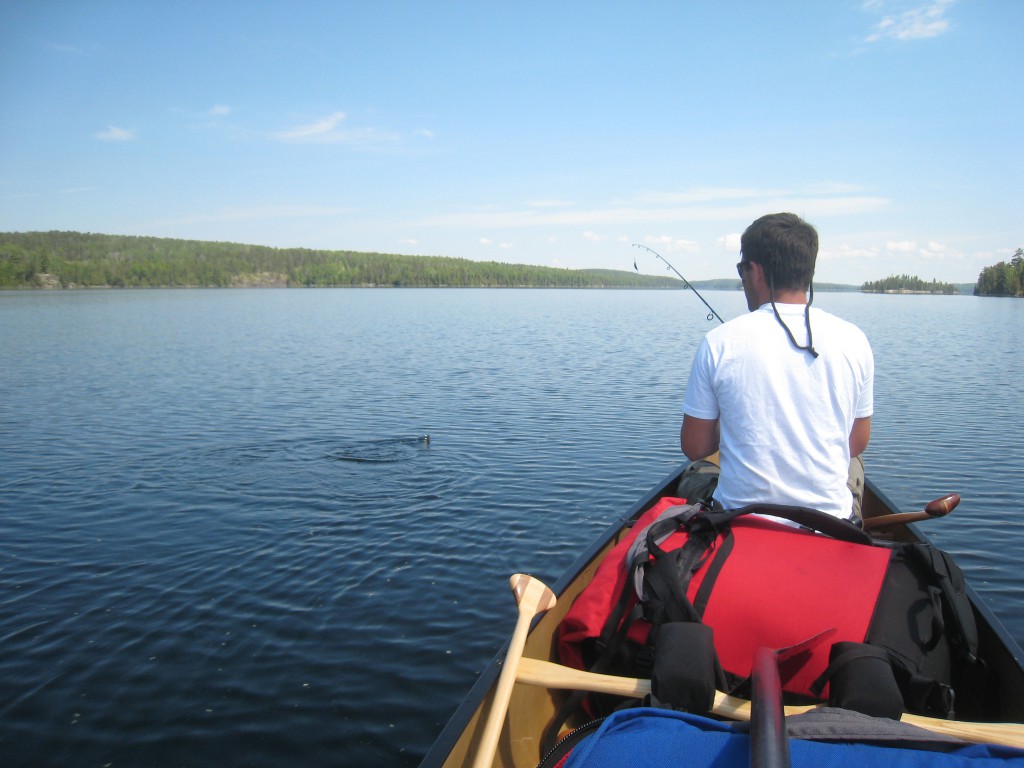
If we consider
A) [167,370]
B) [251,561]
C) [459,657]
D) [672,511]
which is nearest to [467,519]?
[251,561]

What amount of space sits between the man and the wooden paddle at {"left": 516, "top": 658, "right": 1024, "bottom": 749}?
103 cm

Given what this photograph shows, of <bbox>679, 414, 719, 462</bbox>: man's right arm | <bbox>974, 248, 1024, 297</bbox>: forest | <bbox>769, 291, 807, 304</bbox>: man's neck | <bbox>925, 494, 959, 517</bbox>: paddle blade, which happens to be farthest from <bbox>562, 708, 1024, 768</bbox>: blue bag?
<bbox>974, 248, 1024, 297</bbox>: forest

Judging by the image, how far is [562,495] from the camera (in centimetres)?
988

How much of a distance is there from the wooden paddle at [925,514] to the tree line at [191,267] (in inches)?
5091

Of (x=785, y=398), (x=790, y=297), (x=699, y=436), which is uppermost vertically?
(x=790, y=297)

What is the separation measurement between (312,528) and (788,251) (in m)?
6.60

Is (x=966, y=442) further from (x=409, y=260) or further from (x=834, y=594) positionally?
(x=409, y=260)

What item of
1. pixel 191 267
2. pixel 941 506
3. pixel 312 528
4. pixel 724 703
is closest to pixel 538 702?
pixel 724 703

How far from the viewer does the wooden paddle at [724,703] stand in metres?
2.36

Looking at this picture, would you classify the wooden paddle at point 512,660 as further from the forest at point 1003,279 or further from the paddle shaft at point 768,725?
the forest at point 1003,279

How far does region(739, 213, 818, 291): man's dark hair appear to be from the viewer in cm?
348

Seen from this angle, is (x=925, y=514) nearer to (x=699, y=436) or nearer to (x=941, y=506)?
(x=941, y=506)

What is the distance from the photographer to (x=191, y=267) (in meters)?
150

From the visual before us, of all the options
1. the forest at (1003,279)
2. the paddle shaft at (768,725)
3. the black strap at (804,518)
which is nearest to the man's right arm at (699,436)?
the black strap at (804,518)
